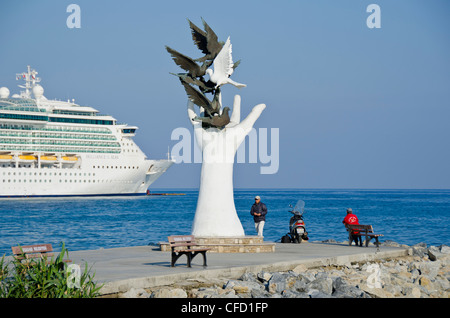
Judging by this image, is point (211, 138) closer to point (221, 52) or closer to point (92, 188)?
point (221, 52)

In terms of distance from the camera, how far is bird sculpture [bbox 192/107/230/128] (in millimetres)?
13547

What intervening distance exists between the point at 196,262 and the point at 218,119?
368cm

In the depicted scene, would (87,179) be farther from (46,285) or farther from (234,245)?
(46,285)

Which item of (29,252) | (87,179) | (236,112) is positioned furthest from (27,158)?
(29,252)

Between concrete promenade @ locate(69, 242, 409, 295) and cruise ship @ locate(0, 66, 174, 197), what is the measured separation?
53368mm

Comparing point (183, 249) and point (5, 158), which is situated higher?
point (5, 158)

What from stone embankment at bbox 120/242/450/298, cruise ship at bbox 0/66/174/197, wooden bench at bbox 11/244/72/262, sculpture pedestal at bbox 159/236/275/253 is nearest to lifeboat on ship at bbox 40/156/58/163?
cruise ship at bbox 0/66/174/197

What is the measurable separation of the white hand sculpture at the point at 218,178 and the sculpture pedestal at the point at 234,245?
478 millimetres

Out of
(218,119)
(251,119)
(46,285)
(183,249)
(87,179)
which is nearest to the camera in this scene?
(46,285)

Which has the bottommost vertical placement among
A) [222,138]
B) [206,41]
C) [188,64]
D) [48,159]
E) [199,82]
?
[222,138]

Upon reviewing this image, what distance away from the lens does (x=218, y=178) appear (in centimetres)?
1377

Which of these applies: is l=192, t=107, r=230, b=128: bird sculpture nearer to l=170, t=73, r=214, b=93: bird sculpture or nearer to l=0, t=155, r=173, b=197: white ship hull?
l=170, t=73, r=214, b=93: bird sculpture

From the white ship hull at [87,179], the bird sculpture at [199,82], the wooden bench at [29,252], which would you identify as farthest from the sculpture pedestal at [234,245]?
the white ship hull at [87,179]
